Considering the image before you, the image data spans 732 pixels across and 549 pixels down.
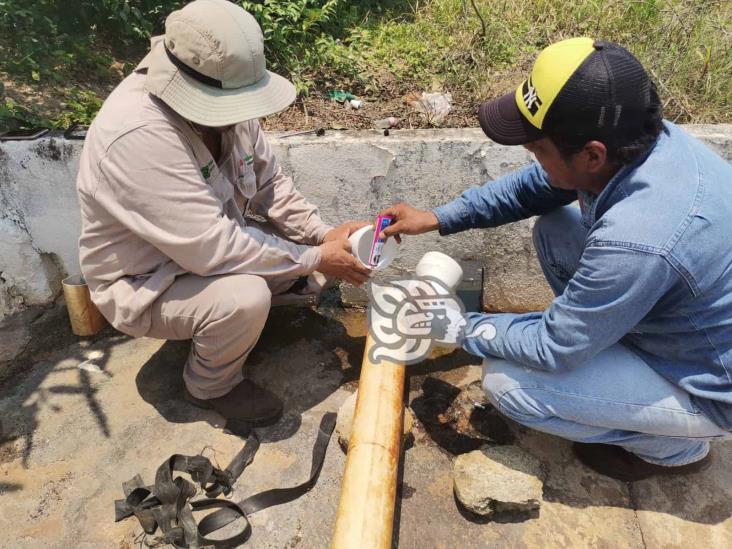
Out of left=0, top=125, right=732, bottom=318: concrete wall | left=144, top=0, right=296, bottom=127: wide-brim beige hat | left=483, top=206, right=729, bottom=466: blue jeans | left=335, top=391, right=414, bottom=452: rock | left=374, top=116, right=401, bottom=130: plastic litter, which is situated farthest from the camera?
left=374, top=116, right=401, bottom=130: plastic litter

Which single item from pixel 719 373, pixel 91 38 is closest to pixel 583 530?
pixel 719 373

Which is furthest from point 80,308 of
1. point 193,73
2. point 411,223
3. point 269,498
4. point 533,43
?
point 533,43

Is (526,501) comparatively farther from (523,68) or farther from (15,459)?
(523,68)

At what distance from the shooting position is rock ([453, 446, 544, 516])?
2.29m

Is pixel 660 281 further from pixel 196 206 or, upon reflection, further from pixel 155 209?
pixel 155 209

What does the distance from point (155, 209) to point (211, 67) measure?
58 cm

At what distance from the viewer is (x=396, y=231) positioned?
277 centimetres

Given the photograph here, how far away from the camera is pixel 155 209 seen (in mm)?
2199

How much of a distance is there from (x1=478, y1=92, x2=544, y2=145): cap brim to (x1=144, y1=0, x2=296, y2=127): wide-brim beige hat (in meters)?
0.81

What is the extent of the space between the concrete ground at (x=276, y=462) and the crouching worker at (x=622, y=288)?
204 mm

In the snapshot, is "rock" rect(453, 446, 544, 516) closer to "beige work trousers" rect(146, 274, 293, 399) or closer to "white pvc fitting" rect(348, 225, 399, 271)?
"white pvc fitting" rect(348, 225, 399, 271)

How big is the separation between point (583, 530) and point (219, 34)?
241cm

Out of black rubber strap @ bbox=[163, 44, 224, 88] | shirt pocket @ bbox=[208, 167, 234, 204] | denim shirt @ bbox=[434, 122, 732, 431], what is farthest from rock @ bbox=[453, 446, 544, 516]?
black rubber strap @ bbox=[163, 44, 224, 88]

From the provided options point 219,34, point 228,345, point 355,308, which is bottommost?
point 355,308
